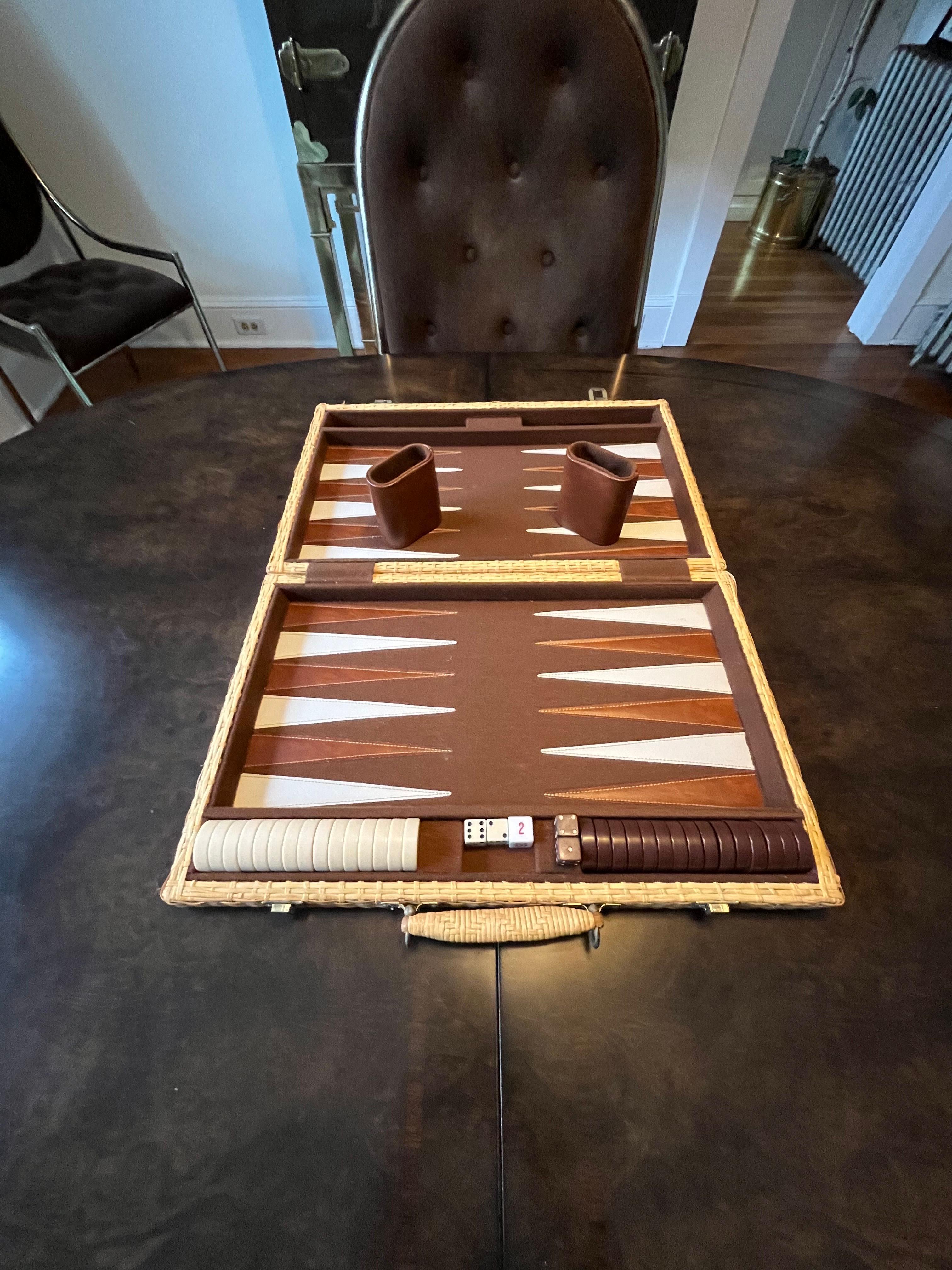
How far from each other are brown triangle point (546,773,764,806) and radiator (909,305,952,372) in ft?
11.1

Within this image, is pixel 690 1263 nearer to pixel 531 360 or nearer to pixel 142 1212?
pixel 142 1212

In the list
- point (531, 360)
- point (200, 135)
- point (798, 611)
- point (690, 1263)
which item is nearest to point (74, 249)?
point (200, 135)

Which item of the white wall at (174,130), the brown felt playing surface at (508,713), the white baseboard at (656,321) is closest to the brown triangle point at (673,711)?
the brown felt playing surface at (508,713)

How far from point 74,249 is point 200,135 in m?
0.74

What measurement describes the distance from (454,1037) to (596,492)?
29.8 inches

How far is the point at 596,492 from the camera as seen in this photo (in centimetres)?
97

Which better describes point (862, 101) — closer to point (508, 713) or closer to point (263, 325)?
point (263, 325)

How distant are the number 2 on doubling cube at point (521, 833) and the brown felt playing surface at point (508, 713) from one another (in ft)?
0.06

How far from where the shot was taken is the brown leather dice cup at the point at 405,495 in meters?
0.94

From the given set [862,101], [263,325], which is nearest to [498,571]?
[263,325]

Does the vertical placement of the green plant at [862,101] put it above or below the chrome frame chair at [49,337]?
above

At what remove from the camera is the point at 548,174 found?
1357mm

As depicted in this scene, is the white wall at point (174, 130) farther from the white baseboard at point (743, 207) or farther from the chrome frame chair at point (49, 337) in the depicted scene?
the white baseboard at point (743, 207)

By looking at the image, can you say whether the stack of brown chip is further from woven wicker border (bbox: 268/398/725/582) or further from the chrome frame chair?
the chrome frame chair
